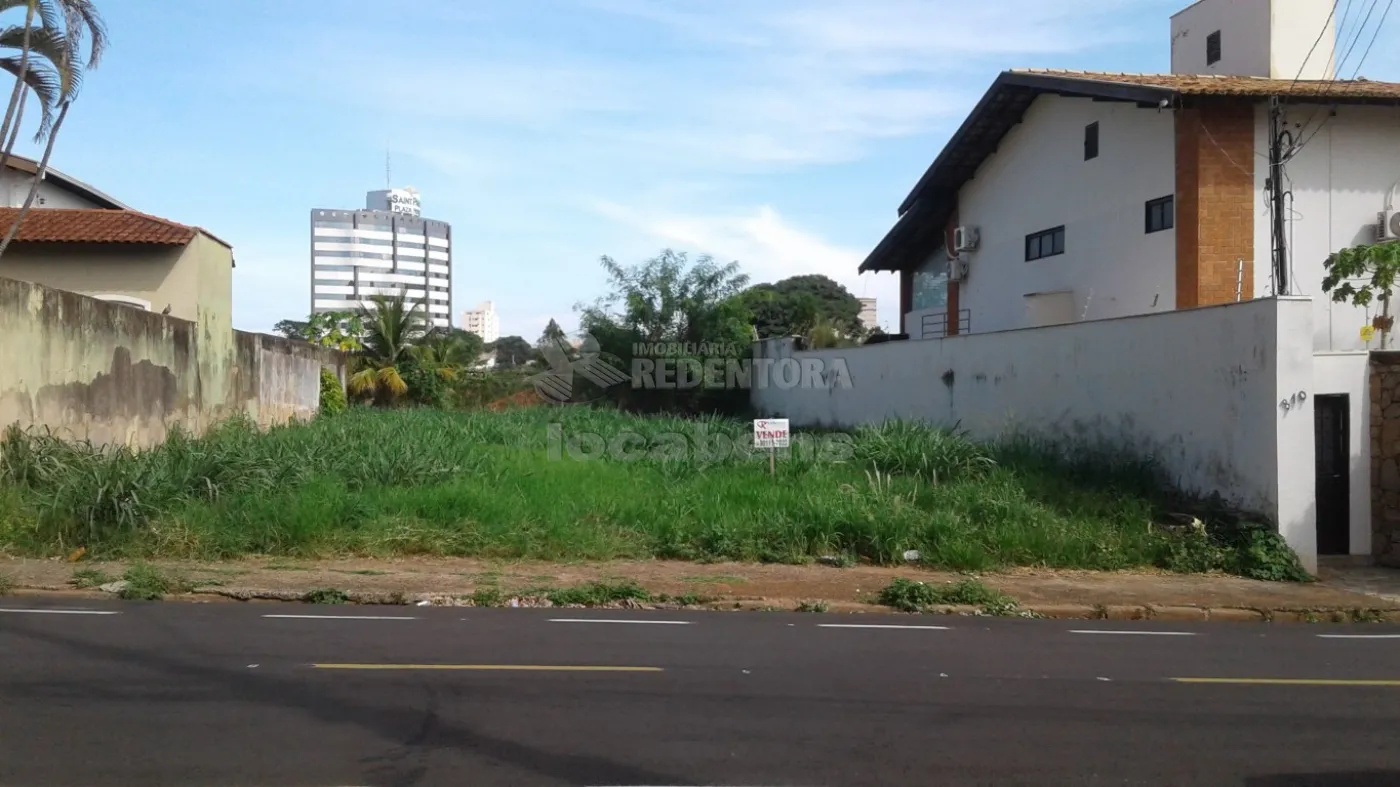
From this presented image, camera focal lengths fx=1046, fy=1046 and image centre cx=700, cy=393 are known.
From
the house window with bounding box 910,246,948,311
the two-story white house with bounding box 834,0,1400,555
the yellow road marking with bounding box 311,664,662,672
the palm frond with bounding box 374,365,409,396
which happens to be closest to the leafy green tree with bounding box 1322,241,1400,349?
the two-story white house with bounding box 834,0,1400,555

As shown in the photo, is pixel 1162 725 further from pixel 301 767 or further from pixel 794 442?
pixel 794 442

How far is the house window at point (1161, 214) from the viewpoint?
19219mm

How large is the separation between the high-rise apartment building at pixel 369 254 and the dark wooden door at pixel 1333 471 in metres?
110

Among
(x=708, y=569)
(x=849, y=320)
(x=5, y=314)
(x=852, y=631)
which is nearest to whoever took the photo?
(x=852, y=631)

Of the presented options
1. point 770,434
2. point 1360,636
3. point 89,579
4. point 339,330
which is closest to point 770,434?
point 770,434

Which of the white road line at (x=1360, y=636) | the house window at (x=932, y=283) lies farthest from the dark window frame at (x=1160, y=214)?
the white road line at (x=1360, y=636)

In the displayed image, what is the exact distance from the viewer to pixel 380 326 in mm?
36812

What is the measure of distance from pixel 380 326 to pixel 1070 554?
95.5 ft

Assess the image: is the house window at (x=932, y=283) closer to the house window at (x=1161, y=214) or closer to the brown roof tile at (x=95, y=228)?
the house window at (x=1161, y=214)

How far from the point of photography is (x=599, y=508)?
45.2 ft

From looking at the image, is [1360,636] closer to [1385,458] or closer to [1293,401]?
[1293,401]

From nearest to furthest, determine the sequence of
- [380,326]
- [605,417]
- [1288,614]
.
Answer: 1. [1288,614]
2. [605,417]
3. [380,326]

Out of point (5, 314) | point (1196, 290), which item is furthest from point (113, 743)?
point (1196, 290)

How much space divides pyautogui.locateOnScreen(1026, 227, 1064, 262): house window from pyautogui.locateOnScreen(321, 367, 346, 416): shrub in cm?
1982
